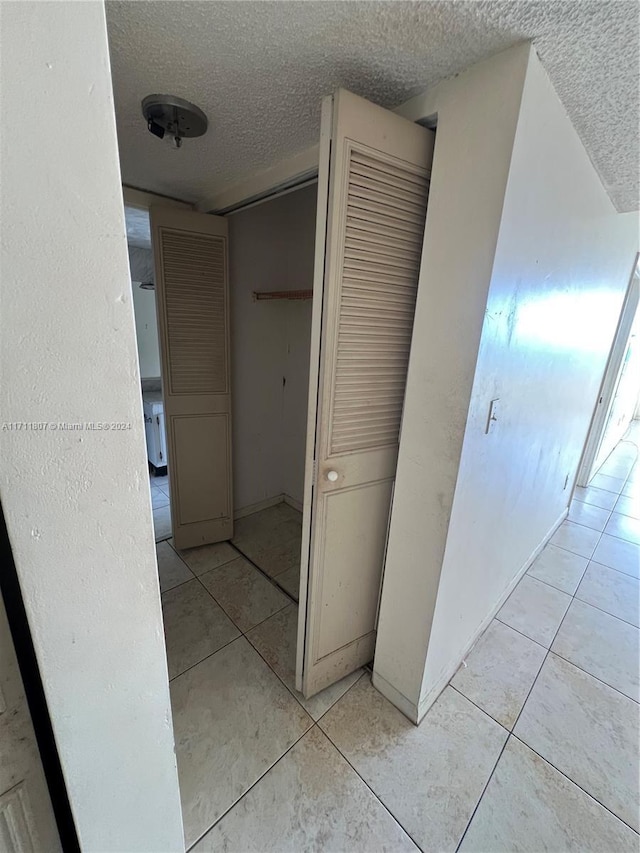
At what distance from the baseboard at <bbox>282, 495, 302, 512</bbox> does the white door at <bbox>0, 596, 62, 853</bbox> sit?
94.3 inches

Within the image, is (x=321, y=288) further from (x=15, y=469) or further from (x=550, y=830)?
(x=550, y=830)

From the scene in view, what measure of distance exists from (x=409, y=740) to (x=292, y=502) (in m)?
1.91

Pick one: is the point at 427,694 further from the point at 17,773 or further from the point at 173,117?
the point at 173,117

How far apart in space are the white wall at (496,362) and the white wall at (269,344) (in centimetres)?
161

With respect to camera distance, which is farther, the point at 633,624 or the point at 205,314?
the point at 205,314

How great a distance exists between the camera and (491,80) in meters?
0.94

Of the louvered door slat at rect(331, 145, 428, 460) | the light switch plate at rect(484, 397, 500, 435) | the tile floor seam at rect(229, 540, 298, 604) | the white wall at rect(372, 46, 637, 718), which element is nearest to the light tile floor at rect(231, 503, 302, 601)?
the tile floor seam at rect(229, 540, 298, 604)

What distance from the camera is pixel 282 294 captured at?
7.85ft

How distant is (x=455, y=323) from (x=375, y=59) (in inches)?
28.2

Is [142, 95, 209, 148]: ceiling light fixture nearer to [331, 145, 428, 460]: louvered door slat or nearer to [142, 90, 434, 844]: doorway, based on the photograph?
[142, 90, 434, 844]: doorway

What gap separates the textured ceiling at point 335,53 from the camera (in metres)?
0.78

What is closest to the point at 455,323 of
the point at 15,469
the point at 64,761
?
the point at 15,469

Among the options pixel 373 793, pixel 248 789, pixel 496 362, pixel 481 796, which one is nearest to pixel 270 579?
pixel 248 789

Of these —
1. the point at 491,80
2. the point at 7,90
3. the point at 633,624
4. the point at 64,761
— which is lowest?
the point at 633,624
